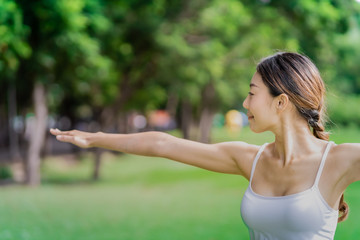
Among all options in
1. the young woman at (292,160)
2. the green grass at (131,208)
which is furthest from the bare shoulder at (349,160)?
the green grass at (131,208)

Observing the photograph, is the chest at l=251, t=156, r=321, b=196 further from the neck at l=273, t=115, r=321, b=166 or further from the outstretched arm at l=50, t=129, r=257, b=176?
the outstretched arm at l=50, t=129, r=257, b=176

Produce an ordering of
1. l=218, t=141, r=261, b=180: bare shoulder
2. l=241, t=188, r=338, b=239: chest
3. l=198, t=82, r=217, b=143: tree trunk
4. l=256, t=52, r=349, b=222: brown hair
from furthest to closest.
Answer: l=198, t=82, r=217, b=143: tree trunk, l=218, t=141, r=261, b=180: bare shoulder, l=256, t=52, r=349, b=222: brown hair, l=241, t=188, r=338, b=239: chest

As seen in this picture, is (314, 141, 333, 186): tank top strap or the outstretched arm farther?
the outstretched arm

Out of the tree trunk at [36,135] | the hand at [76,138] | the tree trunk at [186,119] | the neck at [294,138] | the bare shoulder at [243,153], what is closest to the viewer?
the neck at [294,138]

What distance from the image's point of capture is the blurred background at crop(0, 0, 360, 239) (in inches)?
435

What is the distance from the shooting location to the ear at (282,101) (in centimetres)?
218

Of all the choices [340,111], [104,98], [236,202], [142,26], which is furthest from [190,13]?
[340,111]

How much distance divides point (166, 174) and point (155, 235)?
13.5 meters

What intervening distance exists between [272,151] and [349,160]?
39cm

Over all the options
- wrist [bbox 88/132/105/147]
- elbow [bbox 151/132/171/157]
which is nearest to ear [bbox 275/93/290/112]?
elbow [bbox 151/132/171/157]

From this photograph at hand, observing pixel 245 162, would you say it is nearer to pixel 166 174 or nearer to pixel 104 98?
pixel 166 174

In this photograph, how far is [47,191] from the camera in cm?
1577

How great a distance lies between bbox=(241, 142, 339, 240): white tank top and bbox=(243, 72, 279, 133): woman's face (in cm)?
28

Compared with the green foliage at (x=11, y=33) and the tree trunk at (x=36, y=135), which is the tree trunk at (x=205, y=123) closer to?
the tree trunk at (x=36, y=135)
